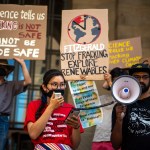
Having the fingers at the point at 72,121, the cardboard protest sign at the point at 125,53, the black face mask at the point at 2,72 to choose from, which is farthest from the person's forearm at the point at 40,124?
the cardboard protest sign at the point at 125,53

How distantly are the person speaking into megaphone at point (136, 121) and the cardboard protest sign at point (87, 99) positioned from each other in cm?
77

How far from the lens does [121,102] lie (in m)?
3.61

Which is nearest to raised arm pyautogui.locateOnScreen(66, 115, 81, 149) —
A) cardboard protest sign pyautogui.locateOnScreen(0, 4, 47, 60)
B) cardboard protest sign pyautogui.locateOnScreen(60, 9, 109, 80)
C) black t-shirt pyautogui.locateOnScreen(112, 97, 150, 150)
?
black t-shirt pyautogui.locateOnScreen(112, 97, 150, 150)

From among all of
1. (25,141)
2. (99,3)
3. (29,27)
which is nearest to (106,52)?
(29,27)

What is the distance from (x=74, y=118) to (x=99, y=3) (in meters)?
3.56

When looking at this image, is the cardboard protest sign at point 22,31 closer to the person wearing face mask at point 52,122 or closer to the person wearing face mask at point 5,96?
the person wearing face mask at point 5,96

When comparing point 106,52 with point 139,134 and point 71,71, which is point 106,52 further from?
point 139,134

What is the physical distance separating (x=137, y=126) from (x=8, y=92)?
5.00ft

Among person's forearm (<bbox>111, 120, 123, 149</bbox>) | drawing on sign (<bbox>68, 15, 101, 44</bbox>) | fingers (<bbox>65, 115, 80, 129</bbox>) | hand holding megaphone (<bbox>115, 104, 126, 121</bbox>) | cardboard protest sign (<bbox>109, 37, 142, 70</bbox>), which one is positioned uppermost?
drawing on sign (<bbox>68, 15, 101, 44</bbox>)

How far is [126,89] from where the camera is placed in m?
3.76

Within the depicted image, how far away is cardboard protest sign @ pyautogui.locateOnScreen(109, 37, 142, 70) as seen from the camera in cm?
543

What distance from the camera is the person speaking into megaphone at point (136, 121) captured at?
3768 millimetres

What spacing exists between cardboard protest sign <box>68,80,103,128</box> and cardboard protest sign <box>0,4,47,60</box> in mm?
555

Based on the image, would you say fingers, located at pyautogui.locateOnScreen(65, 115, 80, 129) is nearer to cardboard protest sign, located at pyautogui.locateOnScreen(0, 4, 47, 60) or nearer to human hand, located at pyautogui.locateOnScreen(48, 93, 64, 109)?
human hand, located at pyautogui.locateOnScreen(48, 93, 64, 109)
